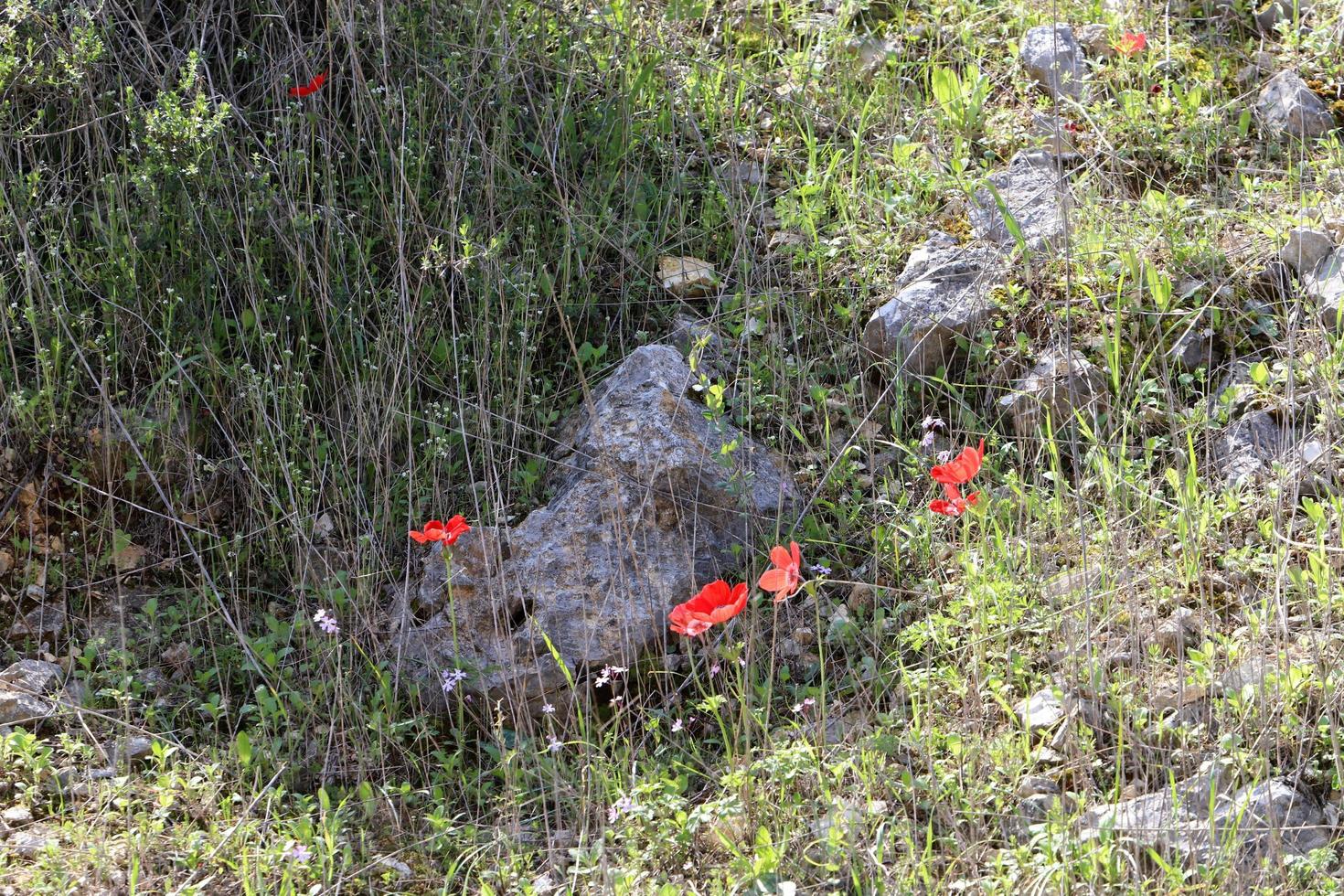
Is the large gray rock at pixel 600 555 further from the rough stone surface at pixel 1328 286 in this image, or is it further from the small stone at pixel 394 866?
the rough stone surface at pixel 1328 286

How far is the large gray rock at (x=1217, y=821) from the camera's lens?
1921 millimetres

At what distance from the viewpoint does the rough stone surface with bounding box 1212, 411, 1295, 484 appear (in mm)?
2713

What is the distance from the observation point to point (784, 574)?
6.65 feet

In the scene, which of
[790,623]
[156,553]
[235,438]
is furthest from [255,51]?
[790,623]

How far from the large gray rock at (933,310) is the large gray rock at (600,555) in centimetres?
48

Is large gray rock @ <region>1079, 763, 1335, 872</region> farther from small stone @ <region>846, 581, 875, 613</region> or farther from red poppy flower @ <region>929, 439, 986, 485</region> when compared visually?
small stone @ <region>846, 581, 875, 613</region>

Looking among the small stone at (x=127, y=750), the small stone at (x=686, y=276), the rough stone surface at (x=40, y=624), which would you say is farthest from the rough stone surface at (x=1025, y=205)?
the rough stone surface at (x=40, y=624)

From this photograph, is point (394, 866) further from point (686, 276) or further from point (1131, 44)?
point (1131, 44)

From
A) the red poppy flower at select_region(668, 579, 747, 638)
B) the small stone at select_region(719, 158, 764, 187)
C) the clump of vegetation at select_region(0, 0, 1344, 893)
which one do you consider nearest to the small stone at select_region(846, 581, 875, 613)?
the clump of vegetation at select_region(0, 0, 1344, 893)

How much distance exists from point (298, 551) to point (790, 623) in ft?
3.49

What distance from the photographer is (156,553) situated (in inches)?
113

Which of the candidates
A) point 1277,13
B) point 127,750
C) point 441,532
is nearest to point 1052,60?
point 1277,13

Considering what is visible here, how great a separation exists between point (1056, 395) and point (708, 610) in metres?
1.31

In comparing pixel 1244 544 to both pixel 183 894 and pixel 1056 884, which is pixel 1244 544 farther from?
pixel 183 894
